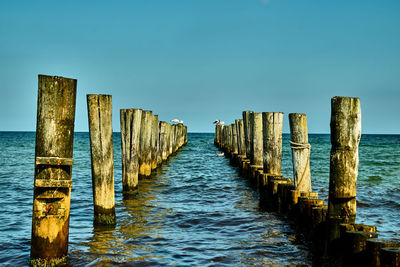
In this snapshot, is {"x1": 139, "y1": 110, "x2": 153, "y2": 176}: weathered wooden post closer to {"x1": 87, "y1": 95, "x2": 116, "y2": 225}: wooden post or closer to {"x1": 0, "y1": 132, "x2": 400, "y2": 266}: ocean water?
{"x1": 0, "y1": 132, "x2": 400, "y2": 266}: ocean water

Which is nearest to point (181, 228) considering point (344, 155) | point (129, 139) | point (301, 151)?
point (301, 151)

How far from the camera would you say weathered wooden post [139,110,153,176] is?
11.4 m

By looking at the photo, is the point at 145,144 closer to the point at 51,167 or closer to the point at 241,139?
the point at 241,139

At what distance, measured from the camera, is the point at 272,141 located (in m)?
8.77

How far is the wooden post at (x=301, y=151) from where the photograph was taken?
6648mm

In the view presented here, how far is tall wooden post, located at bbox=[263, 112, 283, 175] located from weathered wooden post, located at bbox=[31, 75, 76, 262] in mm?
5197

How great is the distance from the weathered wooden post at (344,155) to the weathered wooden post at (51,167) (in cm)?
303

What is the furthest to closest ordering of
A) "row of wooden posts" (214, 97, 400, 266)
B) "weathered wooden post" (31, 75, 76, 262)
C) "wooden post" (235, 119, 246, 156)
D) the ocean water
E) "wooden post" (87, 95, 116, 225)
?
"wooden post" (235, 119, 246, 156), "wooden post" (87, 95, 116, 225), the ocean water, "weathered wooden post" (31, 75, 76, 262), "row of wooden posts" (214, 97, 400, 266)

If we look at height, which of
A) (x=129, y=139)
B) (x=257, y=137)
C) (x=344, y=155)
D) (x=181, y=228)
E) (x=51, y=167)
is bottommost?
(x=181, y=228)

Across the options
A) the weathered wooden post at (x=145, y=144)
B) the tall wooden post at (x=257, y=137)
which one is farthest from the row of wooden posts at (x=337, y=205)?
the weathered wooden post at (x=145, y=144)

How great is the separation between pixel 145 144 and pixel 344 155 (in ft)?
25.8

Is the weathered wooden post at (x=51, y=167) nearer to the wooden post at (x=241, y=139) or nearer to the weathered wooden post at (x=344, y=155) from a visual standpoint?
the weathered wooden post at (x=344, y=155)

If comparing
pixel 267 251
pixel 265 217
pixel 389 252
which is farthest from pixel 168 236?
pixel 389 252

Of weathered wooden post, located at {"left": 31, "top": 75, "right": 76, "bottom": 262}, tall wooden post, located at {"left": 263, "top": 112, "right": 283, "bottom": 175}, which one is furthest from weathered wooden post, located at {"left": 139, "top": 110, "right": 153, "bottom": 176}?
weathered wooden post, located at {"left": 31, "top": 75, "right": 76, "bottom": 262}
